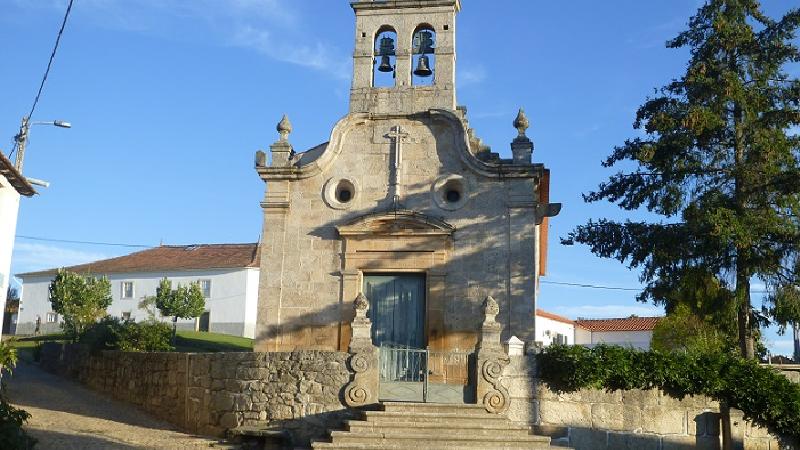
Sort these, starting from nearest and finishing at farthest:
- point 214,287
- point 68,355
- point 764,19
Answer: point 764,19 < point 68,355 < point 214,287

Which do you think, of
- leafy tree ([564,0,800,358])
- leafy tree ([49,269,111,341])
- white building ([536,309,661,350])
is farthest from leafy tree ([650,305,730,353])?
leafy tree ([49,269,111,341])

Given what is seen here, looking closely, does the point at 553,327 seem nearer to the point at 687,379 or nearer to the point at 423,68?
the point at 423,68

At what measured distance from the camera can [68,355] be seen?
73.1 feet

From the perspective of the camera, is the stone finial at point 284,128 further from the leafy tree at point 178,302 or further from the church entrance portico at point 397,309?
the leafy tree at point 178,302

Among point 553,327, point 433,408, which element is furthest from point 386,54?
point 553,327

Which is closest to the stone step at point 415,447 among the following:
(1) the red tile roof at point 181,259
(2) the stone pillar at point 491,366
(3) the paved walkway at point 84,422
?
(2) the stone pillar at point 491,366

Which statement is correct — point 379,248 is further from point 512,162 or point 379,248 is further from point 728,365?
point 728,365

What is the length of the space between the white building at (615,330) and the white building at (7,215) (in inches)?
1344

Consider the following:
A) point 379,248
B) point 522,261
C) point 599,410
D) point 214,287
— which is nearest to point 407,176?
point 379,248

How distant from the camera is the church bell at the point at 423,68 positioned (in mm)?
17328

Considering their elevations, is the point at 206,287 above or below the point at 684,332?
above

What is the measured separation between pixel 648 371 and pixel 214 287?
37961 millimetres

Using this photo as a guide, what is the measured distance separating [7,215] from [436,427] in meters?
11.3

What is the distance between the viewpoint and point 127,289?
50.1 meters
